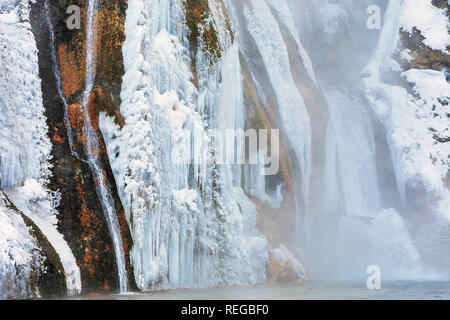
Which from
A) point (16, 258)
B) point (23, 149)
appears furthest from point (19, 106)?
point (16, 258)

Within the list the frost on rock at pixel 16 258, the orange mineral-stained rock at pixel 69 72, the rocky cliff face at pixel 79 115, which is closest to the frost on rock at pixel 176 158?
the rocky cliff face at pixel 79 115

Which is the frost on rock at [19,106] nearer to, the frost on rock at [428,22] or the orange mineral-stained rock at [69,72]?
the orange mineral-stained rock at [69,72]

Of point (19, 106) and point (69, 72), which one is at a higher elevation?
point (69, 72)

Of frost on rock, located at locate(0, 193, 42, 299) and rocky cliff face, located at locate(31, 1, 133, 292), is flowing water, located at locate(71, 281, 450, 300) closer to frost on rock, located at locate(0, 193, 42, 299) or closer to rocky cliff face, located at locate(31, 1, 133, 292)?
rocky cliff face, located at locate(31, 1, 133, 292)

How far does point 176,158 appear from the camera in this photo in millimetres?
14531

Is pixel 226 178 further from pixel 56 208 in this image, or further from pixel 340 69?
pixel 340 69

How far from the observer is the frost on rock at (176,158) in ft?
43.6

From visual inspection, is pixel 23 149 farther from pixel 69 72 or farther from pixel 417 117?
pixel 417 117

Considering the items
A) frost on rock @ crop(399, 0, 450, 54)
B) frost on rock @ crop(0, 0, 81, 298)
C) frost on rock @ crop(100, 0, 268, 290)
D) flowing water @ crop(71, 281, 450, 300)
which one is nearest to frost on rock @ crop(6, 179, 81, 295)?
frost on rock @ crop(0, 0, 81, 298)

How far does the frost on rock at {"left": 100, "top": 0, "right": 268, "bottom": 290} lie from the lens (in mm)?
13289

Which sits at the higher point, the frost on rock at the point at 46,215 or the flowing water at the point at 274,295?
the frost on rock at the point at 46,215

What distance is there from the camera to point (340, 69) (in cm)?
3038

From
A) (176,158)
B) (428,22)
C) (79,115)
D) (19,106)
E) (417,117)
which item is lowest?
(176,158)

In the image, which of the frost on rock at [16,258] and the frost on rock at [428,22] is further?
the frost on rock at [428,22]
